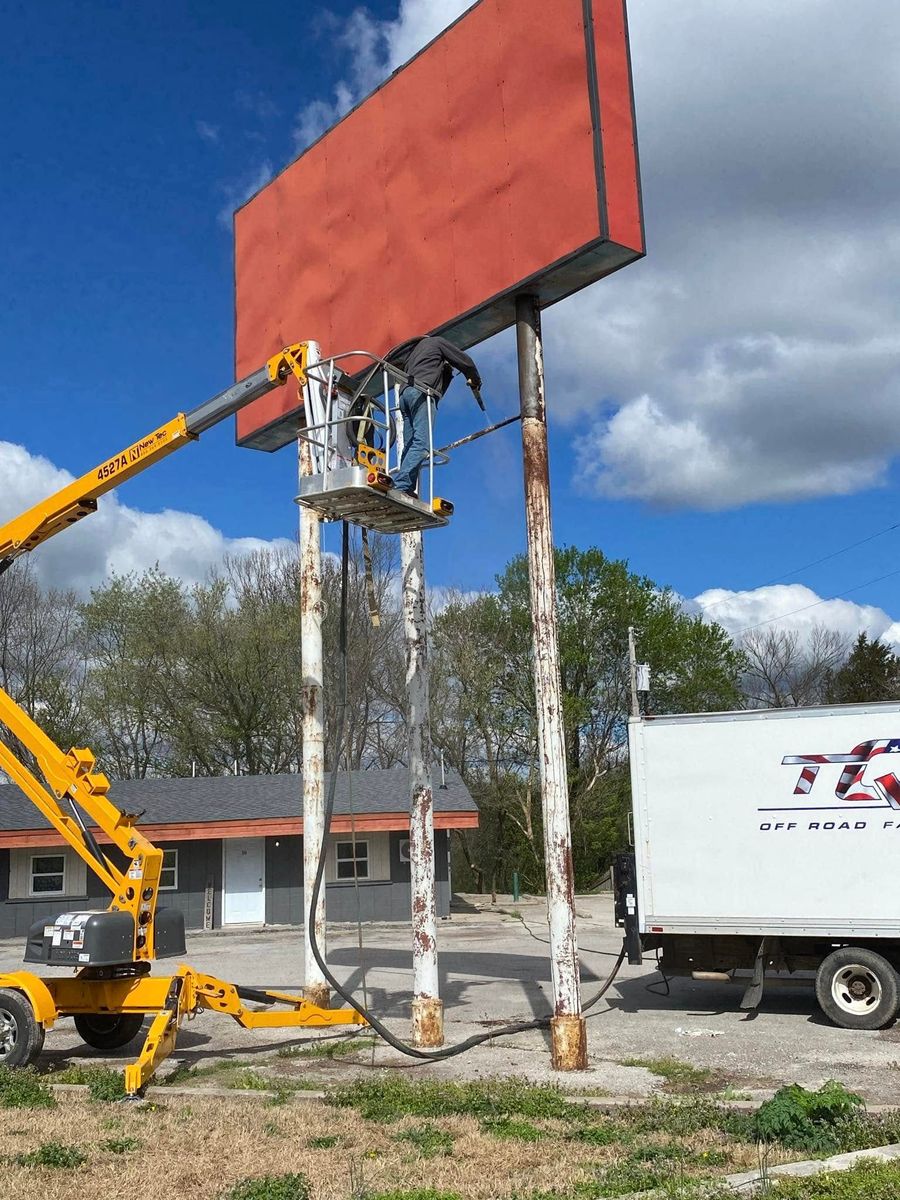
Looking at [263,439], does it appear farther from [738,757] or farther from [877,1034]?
[877,1034]

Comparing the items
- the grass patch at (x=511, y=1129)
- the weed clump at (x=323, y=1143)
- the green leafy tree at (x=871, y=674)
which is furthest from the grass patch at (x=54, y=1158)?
the green leafy tree at (x=871, y=674)

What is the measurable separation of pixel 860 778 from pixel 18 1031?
9236mm

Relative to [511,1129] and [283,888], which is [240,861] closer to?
[283,888]

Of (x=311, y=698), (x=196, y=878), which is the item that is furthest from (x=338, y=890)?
(x=311, y=698)

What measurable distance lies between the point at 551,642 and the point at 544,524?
3.78 feet

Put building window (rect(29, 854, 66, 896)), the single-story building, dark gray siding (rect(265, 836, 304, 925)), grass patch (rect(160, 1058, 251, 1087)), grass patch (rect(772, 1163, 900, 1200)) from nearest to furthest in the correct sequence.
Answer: grass patch (rect(772, 1163, 900, 1200)) → grass patch (rect(160, 1058, 251, 1087)) → the single-story building → building window (rect(29, 854, 66, 896)) → dark gray siding (rect(265, 836, 304, 925))

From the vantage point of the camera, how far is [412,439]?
943 centimetres

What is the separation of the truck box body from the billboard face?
566cm

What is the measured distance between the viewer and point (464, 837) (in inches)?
1715

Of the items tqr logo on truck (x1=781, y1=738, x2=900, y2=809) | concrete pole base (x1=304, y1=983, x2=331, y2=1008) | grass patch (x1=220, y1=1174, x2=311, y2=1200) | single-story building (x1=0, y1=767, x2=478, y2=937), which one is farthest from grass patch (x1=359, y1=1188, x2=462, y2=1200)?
single-story building (x1=0, y1=767, x2=478, y2=937)

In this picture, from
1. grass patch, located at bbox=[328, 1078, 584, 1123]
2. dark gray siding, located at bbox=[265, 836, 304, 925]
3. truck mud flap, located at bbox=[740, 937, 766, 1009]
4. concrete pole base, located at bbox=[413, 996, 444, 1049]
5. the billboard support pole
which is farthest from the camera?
dark gray siding, located at bbox=[265, 836, 304, 925]

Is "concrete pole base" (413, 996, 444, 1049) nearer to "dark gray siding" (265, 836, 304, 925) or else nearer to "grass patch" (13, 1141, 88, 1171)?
"grass patch" (13, 1141, 88, 1171)

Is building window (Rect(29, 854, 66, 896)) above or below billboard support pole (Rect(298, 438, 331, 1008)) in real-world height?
below

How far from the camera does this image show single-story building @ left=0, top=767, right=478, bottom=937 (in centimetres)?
2616
